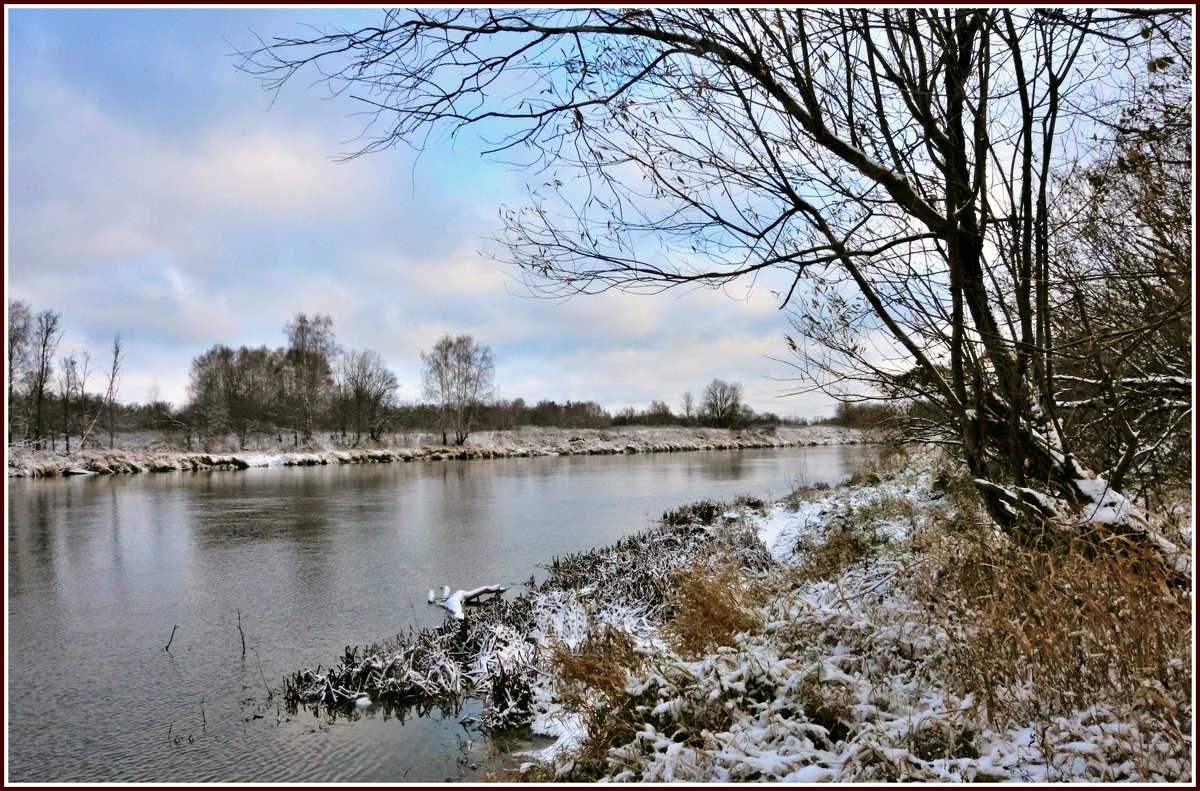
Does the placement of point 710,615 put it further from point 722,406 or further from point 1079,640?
point 722,406

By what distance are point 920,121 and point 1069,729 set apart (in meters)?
3.46

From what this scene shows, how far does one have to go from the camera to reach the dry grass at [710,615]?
504 cm

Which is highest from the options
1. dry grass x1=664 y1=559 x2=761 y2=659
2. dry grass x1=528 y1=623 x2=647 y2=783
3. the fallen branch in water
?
dry grass x1=664 y1=559 x2=761 y2=659

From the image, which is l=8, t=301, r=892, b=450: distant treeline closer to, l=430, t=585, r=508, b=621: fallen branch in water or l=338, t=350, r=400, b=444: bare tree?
l=338, t=350, r=400, b=444: bare tree

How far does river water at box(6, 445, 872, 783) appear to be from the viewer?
501cm

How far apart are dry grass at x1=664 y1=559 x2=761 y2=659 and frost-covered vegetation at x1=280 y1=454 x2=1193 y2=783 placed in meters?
0.02

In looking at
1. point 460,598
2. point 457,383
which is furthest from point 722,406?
point 460,598

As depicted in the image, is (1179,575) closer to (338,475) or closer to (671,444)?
(338,475)

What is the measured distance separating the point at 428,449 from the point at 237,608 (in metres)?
36.0

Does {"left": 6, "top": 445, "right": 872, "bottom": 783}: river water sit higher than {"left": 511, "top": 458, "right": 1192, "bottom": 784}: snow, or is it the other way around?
{"left": 511, "top": 458, "right": 1192, "bottom": 784}: snow

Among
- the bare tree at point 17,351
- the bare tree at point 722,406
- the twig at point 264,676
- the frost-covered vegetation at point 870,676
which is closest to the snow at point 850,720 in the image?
the frost-covered vegetation at point 870,676

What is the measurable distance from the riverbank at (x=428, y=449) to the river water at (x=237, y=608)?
10745 mm

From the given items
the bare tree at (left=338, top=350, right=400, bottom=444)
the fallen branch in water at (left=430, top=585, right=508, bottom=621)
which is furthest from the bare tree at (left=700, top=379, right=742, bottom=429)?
the fallen branch in water at (left=430, top=585, right=508, bottom=621)

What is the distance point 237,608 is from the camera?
859 centimetres
